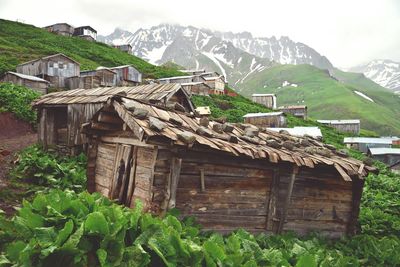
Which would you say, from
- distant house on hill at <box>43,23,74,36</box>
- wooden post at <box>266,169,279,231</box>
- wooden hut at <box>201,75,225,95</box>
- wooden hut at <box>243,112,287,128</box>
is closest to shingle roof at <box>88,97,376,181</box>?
wooden post at <box>266,169,279,231</box>

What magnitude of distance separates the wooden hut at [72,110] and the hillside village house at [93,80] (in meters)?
23.6

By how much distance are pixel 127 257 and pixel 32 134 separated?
22.4 m

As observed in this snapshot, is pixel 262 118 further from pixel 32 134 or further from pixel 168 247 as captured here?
pixel 168 247

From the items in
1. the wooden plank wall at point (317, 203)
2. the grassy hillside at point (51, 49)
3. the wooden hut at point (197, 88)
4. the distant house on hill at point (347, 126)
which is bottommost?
the wooden plank wall at point (317, 203)

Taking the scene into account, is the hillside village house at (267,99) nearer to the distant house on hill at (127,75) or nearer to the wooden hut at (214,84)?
the wooden hut at (214,84)

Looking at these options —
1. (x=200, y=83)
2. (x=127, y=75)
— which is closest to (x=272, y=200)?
(x=127, y=75)

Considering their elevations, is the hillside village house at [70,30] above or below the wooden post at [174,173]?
above

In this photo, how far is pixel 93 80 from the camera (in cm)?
4356

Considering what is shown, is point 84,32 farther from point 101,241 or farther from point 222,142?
point 101,241

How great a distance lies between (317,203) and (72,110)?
13.7m

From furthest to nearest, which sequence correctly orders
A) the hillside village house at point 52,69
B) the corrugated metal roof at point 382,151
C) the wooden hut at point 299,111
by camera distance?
the wooden hut at point 299,111 → the corrugated metal roof at point 382,151 → the hillside village house at point 52,69

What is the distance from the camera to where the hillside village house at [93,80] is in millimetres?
42750

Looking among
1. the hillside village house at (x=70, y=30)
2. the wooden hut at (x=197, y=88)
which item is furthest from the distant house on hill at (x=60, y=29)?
the wooden hut at (x=197, y=88)

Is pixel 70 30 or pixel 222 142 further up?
pixel 70 30
